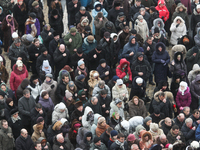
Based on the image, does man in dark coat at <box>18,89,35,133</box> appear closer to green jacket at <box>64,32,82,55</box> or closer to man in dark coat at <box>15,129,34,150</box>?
man in dark coat at <box>15,129,34,150</box>

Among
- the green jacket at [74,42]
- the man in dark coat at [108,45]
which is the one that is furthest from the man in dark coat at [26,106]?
the man in dark coat at [108,45]

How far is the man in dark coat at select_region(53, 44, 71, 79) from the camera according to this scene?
1642 centimetres

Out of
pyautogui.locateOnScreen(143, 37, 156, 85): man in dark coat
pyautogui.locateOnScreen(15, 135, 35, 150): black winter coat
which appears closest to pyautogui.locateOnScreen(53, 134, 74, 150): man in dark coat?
pyautogui.locateOnScreen(15, 135, 35, 150): black winter coat

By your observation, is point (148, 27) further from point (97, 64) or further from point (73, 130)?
point (73, 130)

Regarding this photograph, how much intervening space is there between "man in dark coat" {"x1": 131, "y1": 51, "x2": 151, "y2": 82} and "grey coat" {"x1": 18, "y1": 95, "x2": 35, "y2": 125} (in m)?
3.95

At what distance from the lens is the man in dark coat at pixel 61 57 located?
16422 mm

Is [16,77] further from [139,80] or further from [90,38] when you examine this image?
[139,80]

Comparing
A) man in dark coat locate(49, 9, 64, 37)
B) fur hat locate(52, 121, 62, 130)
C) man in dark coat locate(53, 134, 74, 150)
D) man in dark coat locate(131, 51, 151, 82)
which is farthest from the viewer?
man in dark coat locate(49, 9, 64, 37)

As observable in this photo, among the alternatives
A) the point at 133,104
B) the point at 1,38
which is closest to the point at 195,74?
the point at 133,104

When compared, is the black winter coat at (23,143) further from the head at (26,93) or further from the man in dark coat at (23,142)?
the head at (26,93)

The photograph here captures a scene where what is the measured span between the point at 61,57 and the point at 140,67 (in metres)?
2.81

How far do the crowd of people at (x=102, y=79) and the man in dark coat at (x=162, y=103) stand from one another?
0.10ft

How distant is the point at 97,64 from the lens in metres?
17.0

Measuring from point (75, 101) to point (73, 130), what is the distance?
156 centimetres
